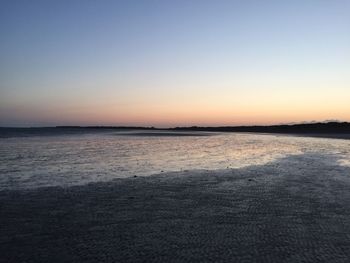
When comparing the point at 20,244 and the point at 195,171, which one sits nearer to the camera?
the point at 20,244

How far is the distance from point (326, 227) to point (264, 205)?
7.59 ft

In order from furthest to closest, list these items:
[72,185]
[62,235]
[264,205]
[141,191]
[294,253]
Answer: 1. [72,185]
2. [141,191]
3. [264,205]
4. [62,235]
5. [294,253]

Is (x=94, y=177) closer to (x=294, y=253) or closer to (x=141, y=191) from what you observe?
(x=141, y=191)

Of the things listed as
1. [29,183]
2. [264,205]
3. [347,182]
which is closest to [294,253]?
[264,205]

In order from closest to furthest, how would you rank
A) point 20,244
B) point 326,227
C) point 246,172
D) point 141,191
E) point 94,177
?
point 20,244 → point 326,227 → point 141,191 → point 94,177 → point 246,172

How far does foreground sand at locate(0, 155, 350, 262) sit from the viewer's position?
6.64 m

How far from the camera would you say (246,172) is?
1747cm

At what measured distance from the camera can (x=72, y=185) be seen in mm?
13609

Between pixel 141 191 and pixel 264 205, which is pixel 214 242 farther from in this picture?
pixel 141 191

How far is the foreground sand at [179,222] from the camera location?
6.64m

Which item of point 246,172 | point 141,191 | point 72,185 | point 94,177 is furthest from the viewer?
point 246,172

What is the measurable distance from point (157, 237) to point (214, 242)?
103cm

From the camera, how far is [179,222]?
8625mm

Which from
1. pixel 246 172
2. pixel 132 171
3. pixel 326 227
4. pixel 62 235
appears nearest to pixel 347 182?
pixel 246 172
